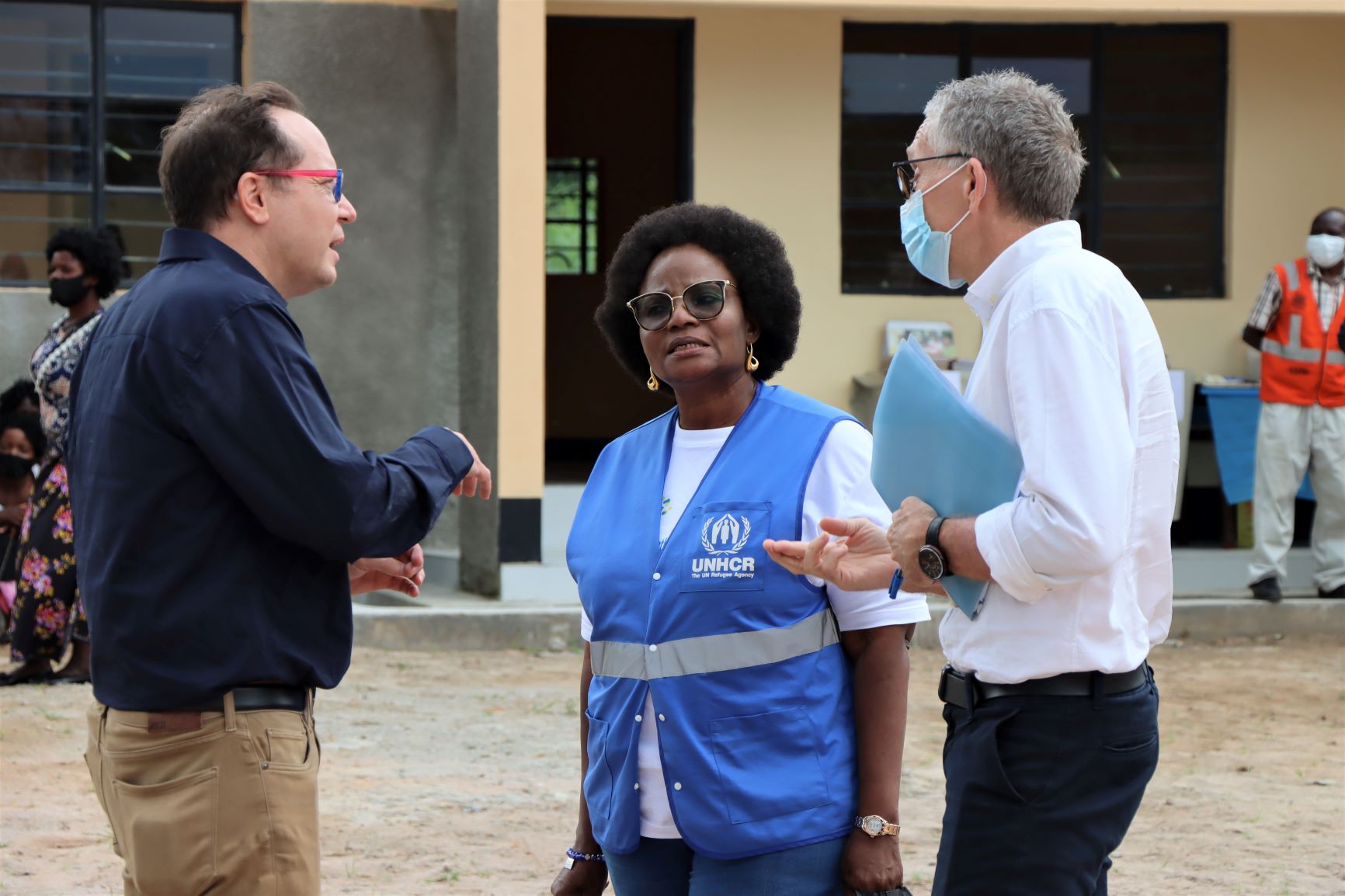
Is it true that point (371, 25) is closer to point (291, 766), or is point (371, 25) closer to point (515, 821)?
point (515, 821)

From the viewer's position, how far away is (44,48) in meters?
10.7

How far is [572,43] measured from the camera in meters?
16.4

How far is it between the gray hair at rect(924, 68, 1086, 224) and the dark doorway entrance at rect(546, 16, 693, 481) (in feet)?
44.8

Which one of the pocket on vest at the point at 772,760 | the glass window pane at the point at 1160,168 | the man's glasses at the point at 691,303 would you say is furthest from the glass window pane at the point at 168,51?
the pocket on vest at the point at 772,760

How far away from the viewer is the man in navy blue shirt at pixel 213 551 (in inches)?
104

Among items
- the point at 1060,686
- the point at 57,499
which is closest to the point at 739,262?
the point at 1060,686

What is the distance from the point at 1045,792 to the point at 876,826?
1.23 ft

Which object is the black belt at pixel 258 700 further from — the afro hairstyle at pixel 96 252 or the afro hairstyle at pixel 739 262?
the afro hairstyle at pixel 96 252

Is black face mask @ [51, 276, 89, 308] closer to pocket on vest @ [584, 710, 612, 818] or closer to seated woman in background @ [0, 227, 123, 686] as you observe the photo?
seated woman in background @ [0, 227, 123, 686]

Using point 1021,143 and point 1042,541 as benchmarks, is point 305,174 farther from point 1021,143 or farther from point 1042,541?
point 1042,541

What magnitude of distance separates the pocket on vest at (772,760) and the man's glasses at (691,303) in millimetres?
804

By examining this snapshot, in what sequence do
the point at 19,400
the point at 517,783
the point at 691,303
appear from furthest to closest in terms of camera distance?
the point at 19,400, the point at 517,783, the point at 691,303

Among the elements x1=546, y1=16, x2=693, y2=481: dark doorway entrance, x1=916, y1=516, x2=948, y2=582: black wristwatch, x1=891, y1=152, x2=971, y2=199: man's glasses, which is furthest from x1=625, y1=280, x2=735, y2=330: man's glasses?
x1=546, y1=16, x2=693, y2=481: dark doorway entrance

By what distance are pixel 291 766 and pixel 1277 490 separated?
28.9ft
